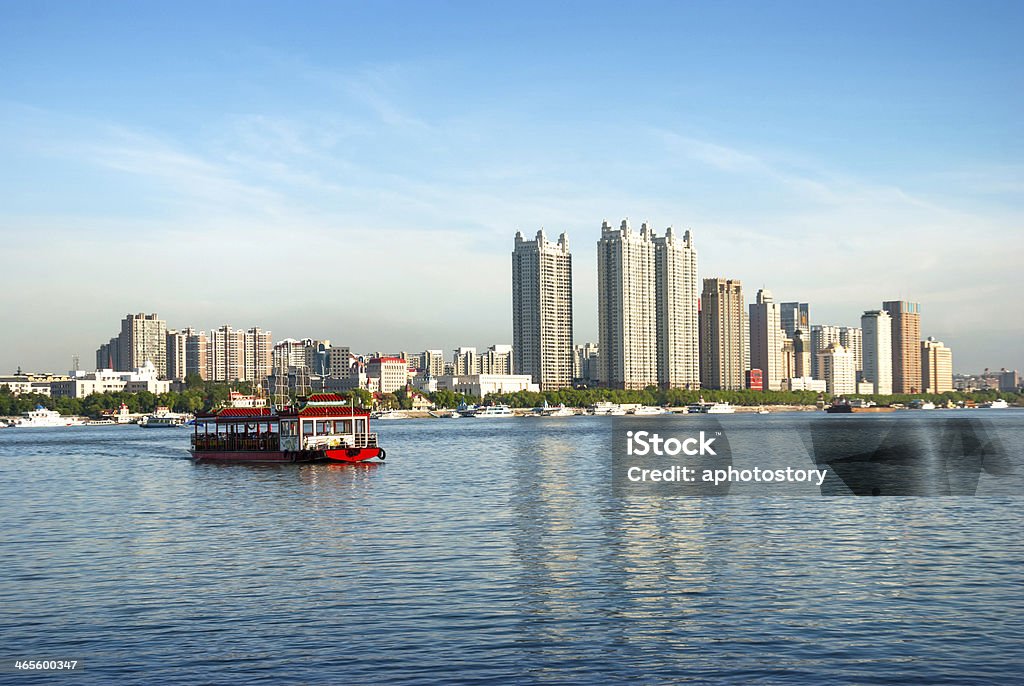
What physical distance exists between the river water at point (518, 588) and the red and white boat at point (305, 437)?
3010 cm

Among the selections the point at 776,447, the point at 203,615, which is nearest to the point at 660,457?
the point at 776,447

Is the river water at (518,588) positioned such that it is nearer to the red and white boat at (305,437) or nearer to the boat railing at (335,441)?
the red and white boat at (305,437)

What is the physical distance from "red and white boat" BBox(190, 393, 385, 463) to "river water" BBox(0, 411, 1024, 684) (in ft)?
98.7

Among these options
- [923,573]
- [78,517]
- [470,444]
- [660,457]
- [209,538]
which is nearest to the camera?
[923,573]

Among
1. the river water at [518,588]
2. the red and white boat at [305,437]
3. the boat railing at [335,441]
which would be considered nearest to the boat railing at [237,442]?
the red and white boat at [305,437]

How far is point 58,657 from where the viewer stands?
89.9 ft

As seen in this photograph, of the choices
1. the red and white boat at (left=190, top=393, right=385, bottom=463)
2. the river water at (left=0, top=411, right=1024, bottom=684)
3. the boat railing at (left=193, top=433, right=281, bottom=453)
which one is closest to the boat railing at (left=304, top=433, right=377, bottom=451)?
the red and white boat at (left=190, top=393, right=385, bottom=463)

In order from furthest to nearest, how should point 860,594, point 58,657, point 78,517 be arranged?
point 78,517, point 860,594, point 58,657

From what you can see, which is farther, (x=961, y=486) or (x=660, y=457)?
(x=660, y=457)

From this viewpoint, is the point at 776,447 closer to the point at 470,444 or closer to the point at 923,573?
the point at 470,444

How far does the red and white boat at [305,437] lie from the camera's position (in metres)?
96.4

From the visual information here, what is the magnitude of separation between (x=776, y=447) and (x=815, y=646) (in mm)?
110335

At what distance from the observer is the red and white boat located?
316 feet

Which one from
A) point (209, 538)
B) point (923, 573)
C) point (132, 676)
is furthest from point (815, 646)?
point (209, 538)
